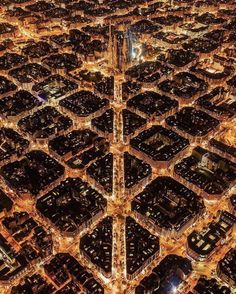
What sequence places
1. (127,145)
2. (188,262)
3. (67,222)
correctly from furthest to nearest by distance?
(127,145) → (67,222) → (188,262)

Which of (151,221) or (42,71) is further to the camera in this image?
(42,71)

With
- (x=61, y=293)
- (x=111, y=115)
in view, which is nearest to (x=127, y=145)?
(x=111, y=115)

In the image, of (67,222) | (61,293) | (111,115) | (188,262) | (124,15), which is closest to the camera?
Result: (61,293)

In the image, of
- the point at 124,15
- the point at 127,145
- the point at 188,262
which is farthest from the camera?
the point at 124,15

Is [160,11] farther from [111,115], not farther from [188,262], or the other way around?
[188,262]

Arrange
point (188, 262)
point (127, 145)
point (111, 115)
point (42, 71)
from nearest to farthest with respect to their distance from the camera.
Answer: point (188, 262)
point (127, 145)
point (111, 115)
point (42, 71)

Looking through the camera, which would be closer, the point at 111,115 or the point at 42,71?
the point at 111,115

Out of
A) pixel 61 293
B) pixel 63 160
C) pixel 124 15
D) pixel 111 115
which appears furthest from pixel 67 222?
pixel 124 15

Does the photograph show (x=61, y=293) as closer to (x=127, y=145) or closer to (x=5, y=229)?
(x=5, y=229)
